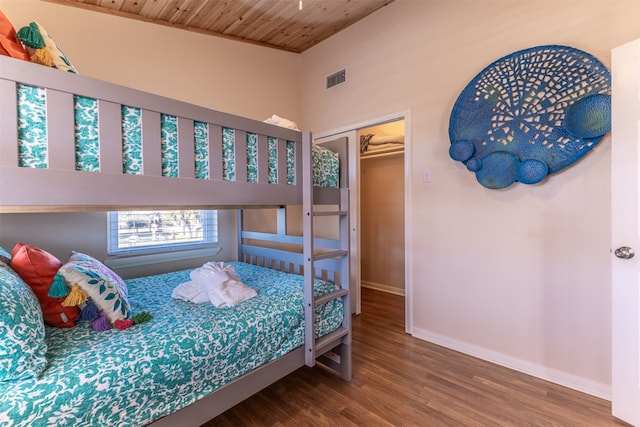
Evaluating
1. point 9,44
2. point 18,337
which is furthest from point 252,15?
point 18,337

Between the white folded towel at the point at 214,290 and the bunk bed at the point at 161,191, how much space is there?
0.06 metres

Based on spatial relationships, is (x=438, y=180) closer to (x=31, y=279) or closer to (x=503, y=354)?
(x=503, y=354)

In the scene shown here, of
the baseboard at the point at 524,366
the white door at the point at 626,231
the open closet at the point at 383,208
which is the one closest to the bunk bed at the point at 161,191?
the baseboard at the point at 524,366

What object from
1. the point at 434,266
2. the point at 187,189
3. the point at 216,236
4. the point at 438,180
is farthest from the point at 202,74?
the point at 434,266

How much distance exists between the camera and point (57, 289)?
122 centimetres

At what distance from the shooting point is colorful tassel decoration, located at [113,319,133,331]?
130cm

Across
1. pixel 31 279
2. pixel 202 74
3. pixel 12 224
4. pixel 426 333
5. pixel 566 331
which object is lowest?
pixel 426 333

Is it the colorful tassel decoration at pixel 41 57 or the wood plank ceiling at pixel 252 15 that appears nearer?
the colorful tassel decoration at pixel 41 57

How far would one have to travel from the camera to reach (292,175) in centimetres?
170

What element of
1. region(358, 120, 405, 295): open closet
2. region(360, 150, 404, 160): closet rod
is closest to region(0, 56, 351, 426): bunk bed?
region(360, 150, 404, 160): closet rod

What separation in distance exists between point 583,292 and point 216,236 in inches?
118

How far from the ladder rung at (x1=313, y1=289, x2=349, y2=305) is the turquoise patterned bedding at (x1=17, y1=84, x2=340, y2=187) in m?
0.76

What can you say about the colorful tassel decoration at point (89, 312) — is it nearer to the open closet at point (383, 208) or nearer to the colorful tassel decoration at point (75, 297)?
the colorful tassel decoration at point (75, 297)

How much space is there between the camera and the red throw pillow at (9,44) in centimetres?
91
